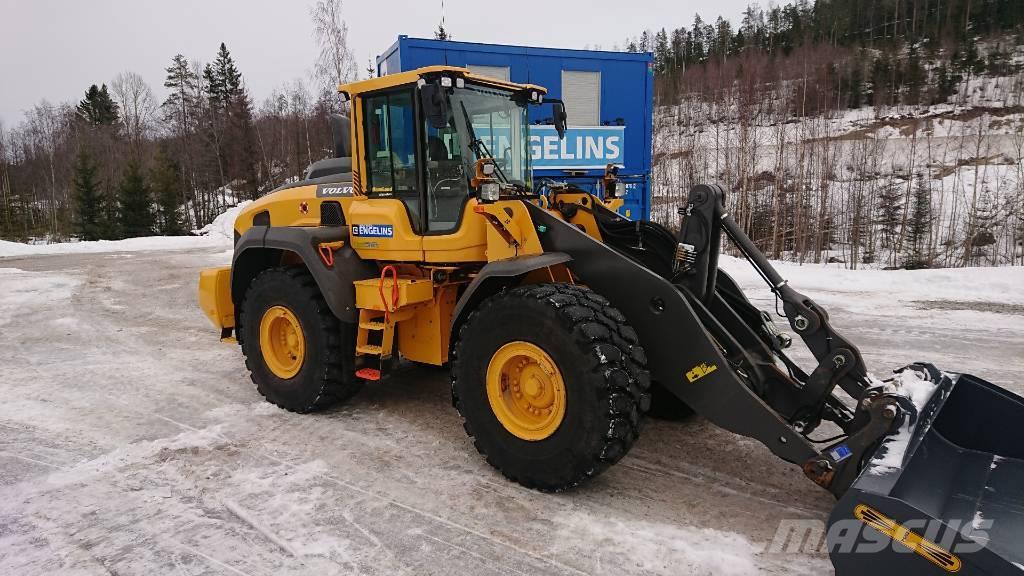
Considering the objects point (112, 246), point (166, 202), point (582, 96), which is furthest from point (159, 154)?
point (582, 96)

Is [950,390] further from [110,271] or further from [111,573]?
[110,271]

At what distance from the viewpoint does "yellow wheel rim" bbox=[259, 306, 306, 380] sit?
5059 millimetres

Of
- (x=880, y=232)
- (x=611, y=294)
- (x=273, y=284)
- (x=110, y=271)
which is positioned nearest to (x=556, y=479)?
(x=611, y=294)

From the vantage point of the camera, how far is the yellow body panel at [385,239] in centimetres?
444

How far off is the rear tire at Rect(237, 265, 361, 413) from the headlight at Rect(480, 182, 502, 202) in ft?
5.52

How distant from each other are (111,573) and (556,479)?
217cm

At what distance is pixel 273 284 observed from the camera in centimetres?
500

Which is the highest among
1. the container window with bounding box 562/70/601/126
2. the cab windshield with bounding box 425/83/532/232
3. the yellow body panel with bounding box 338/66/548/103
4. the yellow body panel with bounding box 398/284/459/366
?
the container window with bounding box 562/70/601/126

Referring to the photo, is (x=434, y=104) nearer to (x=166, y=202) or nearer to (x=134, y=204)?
(x=134, y=204)

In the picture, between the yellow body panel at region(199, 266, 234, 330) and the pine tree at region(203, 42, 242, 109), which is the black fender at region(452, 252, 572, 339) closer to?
the yellow body panel at region(199, 266, 234, 330)

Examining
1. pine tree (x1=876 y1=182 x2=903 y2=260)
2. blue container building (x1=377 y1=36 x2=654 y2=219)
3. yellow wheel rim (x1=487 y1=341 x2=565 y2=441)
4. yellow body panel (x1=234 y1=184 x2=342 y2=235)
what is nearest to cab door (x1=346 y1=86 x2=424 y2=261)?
yellow body panel (x1=234 y1=184 x2=342 y2=235)

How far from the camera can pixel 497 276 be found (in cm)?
378

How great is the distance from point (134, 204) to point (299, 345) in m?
34.2

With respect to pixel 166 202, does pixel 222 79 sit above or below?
above
